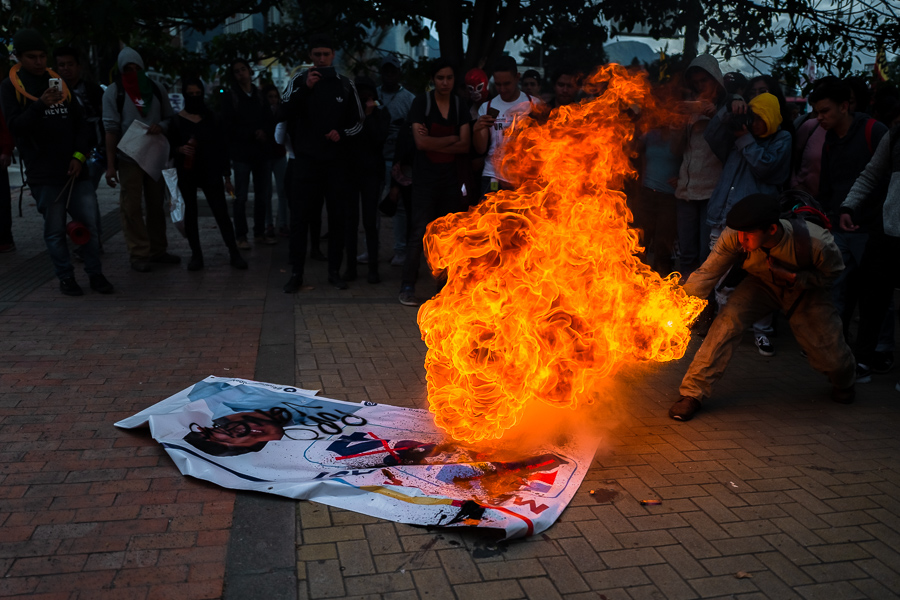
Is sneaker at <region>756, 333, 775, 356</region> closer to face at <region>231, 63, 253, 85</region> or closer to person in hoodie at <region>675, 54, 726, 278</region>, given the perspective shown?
person in hoodie at <region>675, 54, 726, 278</region>

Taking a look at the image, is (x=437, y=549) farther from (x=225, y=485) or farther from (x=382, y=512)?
(x=225, y=485)

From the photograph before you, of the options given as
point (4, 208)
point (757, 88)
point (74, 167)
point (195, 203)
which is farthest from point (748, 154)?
point (4, 208)

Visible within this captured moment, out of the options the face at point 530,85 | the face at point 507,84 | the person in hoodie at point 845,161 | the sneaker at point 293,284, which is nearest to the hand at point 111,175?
the sneaker at point 293,284

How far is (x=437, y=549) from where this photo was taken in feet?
11.2

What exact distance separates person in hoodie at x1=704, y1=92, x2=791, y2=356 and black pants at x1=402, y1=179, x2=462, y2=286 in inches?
101

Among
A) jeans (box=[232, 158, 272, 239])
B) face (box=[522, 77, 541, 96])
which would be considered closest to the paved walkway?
face (box=[522, 77, 541, 96])

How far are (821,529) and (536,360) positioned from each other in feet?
5.43

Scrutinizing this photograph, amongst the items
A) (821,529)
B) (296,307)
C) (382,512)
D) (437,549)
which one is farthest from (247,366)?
(821,529)

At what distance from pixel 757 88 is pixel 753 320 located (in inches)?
121

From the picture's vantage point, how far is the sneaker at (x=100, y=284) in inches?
312

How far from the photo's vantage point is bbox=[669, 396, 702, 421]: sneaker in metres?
5.11

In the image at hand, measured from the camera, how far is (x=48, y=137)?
7.44 metres

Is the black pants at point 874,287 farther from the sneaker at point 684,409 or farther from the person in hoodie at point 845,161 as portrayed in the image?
the sneaker at point 684,409

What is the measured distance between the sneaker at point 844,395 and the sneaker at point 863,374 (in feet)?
1.85
